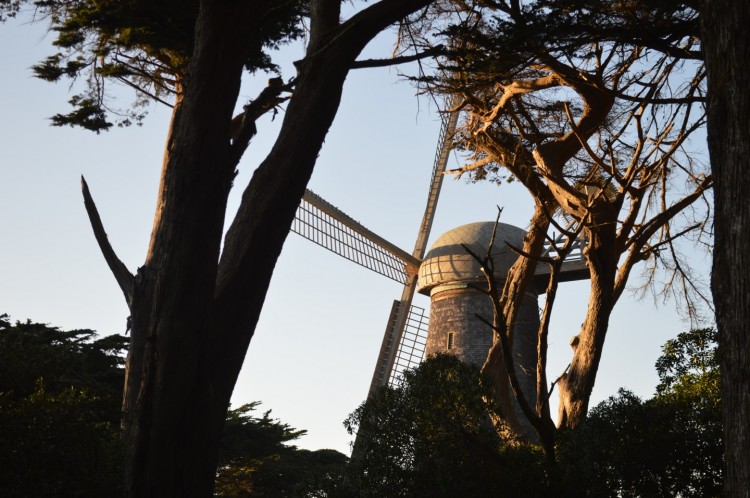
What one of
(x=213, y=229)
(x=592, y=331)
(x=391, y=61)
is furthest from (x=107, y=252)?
(x=592, y=331)

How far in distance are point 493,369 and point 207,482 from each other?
248 inches

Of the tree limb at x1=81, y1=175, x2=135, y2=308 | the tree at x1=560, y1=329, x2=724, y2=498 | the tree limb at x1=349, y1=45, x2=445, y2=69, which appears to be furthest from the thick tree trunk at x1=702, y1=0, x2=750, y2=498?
the tree limb at x1=81, y1=175, x2=135, y2=308

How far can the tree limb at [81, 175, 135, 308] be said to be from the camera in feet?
21.7

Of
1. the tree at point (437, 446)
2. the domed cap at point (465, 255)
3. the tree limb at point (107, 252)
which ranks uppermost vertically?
the domed cap at point (465, 255)

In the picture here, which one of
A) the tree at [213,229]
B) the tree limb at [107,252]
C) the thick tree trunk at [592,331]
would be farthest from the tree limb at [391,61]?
the thick tree trunk at [592,331]

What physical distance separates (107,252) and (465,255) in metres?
11.7

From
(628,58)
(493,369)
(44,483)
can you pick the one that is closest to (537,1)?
(628,58)

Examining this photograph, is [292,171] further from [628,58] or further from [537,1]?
[628,58]

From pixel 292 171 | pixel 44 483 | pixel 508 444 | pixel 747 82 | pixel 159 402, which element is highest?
pixel 747 82

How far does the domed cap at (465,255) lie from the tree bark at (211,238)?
11.8 meters

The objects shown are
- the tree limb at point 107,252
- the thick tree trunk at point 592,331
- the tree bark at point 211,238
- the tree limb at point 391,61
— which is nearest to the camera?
the tree bark at point 211,238

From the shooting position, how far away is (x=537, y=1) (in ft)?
25.1

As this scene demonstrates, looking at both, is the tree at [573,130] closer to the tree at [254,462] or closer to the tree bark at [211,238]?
the tree bark at [211,238]

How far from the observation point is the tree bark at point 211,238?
4.89 metres
